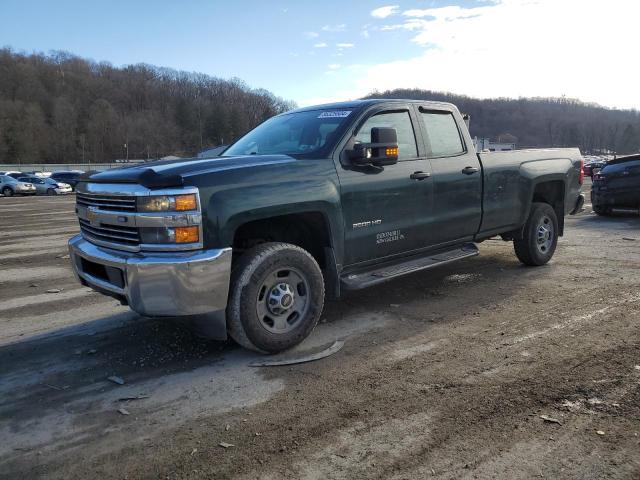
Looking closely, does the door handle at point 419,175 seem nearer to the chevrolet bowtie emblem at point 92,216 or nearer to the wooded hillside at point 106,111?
the chevrolet bowtie emblem at point 92,216

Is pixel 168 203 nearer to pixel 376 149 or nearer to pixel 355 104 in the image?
pixel 376 149

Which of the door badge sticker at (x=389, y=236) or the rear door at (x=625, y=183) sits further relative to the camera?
the rear door at (x=625, y=183)

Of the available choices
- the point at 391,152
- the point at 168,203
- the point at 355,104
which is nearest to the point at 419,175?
the point at 391,152

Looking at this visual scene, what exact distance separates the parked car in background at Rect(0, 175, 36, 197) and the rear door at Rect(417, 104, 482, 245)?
1521 inches

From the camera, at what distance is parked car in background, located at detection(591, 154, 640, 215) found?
41.1ft

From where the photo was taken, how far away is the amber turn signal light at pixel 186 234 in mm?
3596

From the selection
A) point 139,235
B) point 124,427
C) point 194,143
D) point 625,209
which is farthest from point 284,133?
point 194,143

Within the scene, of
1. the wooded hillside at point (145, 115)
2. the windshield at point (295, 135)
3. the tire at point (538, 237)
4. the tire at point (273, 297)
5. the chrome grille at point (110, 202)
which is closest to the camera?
the chrome grille at point (110, 202)

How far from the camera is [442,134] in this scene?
5.74 metres

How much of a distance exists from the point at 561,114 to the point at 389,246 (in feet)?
461

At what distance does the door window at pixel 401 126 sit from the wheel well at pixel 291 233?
1.08 meters

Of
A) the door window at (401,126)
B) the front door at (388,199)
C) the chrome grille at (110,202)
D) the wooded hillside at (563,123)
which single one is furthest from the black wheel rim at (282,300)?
the wooded hillside at (563,123)

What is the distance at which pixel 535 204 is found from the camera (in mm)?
6891

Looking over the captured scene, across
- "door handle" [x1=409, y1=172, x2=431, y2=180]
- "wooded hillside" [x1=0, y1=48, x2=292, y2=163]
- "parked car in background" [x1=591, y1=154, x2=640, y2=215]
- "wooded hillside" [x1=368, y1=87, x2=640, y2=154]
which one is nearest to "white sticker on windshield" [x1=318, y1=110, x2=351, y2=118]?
"door handle" [x1=409, y1=172, x2=431, y2=180]
